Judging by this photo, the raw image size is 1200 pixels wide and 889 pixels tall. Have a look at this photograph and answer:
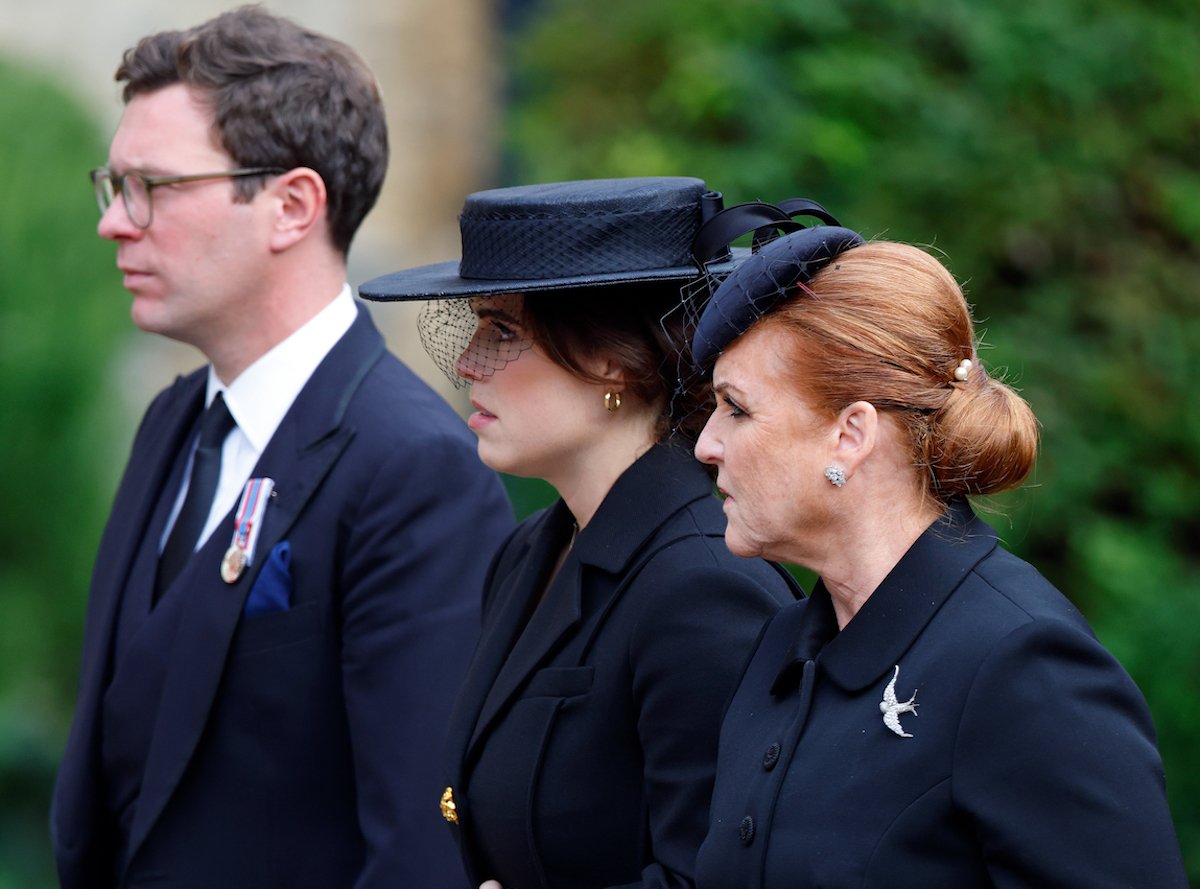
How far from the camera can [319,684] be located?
3010 millimetres

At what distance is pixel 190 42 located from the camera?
3332 millimetres

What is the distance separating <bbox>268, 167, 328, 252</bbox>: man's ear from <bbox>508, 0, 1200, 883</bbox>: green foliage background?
2.12m

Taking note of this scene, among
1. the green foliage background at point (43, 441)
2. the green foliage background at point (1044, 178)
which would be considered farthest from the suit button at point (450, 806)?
the green foliage background at point (43, 441)

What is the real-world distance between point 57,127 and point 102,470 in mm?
1496

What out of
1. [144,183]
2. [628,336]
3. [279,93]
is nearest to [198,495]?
[144,183]

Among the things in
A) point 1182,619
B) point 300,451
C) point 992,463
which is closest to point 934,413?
point 992,463

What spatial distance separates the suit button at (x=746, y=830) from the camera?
6.84ft

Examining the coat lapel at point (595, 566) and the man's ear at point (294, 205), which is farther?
the man's ear at point (294, 205)

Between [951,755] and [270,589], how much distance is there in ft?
4.91

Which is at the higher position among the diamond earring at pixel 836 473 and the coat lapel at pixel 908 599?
the diamond earring at pixel 836 473

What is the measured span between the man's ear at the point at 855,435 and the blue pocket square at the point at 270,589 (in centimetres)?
131

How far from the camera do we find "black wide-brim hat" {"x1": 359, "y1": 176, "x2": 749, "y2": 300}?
2.50 meters

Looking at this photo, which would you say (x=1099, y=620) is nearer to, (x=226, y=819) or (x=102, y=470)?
(x=226, y=819)

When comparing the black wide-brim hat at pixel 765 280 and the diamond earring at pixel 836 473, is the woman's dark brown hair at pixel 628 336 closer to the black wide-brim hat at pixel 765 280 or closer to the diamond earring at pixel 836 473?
the black wide-brim hat at pixel 765 280
